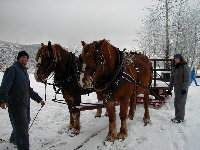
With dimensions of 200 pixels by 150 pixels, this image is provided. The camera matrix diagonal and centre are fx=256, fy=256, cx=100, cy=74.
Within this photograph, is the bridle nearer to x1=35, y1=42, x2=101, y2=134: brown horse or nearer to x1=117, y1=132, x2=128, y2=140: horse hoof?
x1=35, y1=42, x2=101, y2=134: brown horse

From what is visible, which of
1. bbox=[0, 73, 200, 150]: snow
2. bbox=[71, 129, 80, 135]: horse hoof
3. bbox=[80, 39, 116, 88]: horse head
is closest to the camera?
bbox=[80, 39, 116, 88]: horse head

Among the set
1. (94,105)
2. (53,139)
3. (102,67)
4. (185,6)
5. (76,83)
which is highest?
(185,6)

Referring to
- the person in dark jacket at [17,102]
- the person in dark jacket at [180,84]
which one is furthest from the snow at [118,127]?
the person in dark jacket at [17,102]

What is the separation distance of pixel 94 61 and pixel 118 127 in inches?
92.0

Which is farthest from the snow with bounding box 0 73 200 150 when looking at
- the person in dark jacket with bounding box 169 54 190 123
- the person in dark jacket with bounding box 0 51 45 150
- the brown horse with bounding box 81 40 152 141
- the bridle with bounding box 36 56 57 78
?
the bridle with bounding box 36 56 57 78

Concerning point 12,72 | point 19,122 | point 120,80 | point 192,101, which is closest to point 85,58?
point 120,80

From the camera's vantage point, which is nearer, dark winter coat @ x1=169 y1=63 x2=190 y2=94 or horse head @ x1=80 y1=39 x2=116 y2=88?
horse head @ x1=80 y1=39 x2=116 y2=88

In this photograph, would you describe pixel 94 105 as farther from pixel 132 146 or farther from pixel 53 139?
pixel 132 146

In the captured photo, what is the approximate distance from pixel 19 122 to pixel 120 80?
2116 mm

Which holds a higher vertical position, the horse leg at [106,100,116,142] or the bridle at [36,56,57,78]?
the bridle at [36,56,57,78]

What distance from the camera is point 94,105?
6.85 m

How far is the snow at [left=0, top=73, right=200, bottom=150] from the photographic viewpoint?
524 centimetres

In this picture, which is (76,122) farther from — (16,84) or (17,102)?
(16,84)

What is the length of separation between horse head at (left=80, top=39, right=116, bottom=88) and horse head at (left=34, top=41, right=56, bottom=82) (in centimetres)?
113
